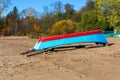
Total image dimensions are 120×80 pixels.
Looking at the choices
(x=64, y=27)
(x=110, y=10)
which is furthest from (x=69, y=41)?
(x=64, y=27)

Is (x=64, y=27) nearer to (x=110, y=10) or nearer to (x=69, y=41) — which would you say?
(x=110, y=10)

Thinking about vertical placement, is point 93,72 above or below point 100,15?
below

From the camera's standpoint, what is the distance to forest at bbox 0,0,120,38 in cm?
5188

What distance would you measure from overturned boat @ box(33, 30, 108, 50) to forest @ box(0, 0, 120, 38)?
1063 inches

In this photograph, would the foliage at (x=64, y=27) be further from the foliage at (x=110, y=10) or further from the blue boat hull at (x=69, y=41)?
the blue boat hull at (x=69, y=41)

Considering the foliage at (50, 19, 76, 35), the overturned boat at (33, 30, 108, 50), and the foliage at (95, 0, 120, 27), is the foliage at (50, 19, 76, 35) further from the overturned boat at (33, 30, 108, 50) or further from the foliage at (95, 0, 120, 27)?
the overturned boat at (33, 30, 108, 50)

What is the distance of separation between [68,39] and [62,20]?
194 ft

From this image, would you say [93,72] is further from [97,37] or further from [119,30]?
[119,30]

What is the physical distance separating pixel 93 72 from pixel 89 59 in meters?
2.60

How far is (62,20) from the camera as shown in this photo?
74250 mm

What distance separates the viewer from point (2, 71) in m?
8.53

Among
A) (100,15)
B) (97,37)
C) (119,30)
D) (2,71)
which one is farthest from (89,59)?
(100,15)

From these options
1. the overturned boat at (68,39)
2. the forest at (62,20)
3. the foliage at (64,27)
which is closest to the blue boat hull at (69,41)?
the overturned boat at (68,39)

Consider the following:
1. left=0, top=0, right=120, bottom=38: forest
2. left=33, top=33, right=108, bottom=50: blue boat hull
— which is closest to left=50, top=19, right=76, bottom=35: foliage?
left=0, top=0, right=120, bottom=38: forest
